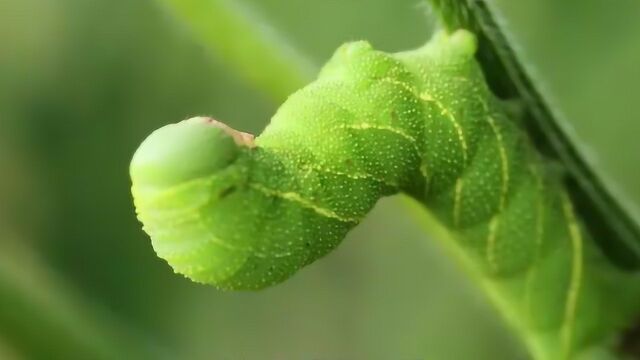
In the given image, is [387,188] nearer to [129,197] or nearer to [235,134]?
[235,134]

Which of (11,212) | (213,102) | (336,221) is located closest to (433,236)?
(336,221)

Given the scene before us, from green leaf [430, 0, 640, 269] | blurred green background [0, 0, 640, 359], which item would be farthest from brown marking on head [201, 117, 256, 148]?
blurred green background [0, 0, 640, 359]

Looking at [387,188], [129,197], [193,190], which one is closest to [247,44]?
[387,188]

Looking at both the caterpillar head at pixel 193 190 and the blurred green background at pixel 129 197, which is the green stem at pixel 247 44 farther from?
the blurred green background at pixel 129 197

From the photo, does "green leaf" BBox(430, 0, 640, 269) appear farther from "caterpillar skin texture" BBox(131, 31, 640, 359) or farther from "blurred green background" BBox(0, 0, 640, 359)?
"blurred green background" BBox(0, 0, 640, 359)

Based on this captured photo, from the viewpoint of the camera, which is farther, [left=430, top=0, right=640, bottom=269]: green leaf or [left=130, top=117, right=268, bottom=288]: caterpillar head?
[left=430, top=0, right=640, bottom=269]: green leaf

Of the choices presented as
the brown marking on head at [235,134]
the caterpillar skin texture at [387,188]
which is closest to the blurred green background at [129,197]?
the caterpillar skin texture at [387,188]

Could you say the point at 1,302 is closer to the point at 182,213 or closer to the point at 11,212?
the point at 182,213

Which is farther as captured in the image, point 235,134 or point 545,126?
point 545,126

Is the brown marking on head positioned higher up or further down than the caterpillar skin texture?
higher up
